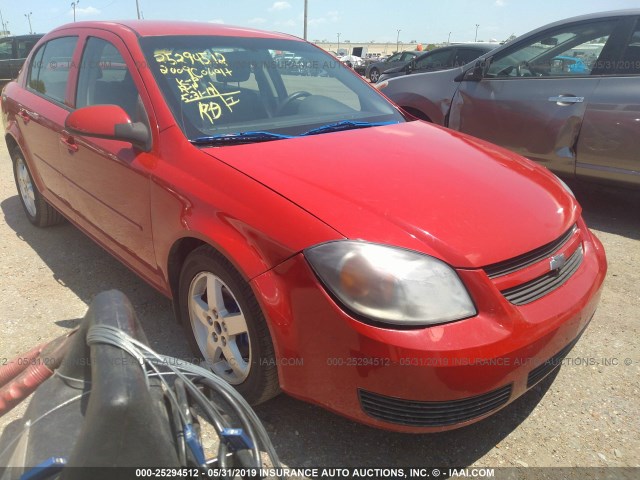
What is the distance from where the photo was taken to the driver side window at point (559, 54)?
13.8 ft

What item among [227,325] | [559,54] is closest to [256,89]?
[227,325]

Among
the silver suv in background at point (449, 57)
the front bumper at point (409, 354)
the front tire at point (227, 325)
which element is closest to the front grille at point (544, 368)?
the front bumper at point (409, 354)

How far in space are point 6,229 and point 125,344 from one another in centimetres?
388

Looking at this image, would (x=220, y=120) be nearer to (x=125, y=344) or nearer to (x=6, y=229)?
(x=125, y=344)

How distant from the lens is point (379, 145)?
245cm

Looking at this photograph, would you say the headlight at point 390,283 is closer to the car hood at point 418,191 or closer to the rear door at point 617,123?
the car hood at point 418,191

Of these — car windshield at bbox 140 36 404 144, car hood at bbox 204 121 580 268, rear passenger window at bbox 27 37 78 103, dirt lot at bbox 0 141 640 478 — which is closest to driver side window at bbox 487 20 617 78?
dirt lot at bbox 0 141 640 478

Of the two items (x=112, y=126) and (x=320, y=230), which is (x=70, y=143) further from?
(x=320, y=230)

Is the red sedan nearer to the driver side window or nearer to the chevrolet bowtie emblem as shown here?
the chevrolet bowtie emblem

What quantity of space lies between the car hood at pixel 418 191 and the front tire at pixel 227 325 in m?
0.40

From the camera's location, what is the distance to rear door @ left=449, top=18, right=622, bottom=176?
418 cm

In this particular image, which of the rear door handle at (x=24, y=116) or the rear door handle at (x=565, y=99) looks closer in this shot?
the rear door handle at (x=24, y=116)

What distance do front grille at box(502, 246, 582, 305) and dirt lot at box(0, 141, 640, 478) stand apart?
2.02 ft

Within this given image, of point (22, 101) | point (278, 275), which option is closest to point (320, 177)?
point (278, 275)
